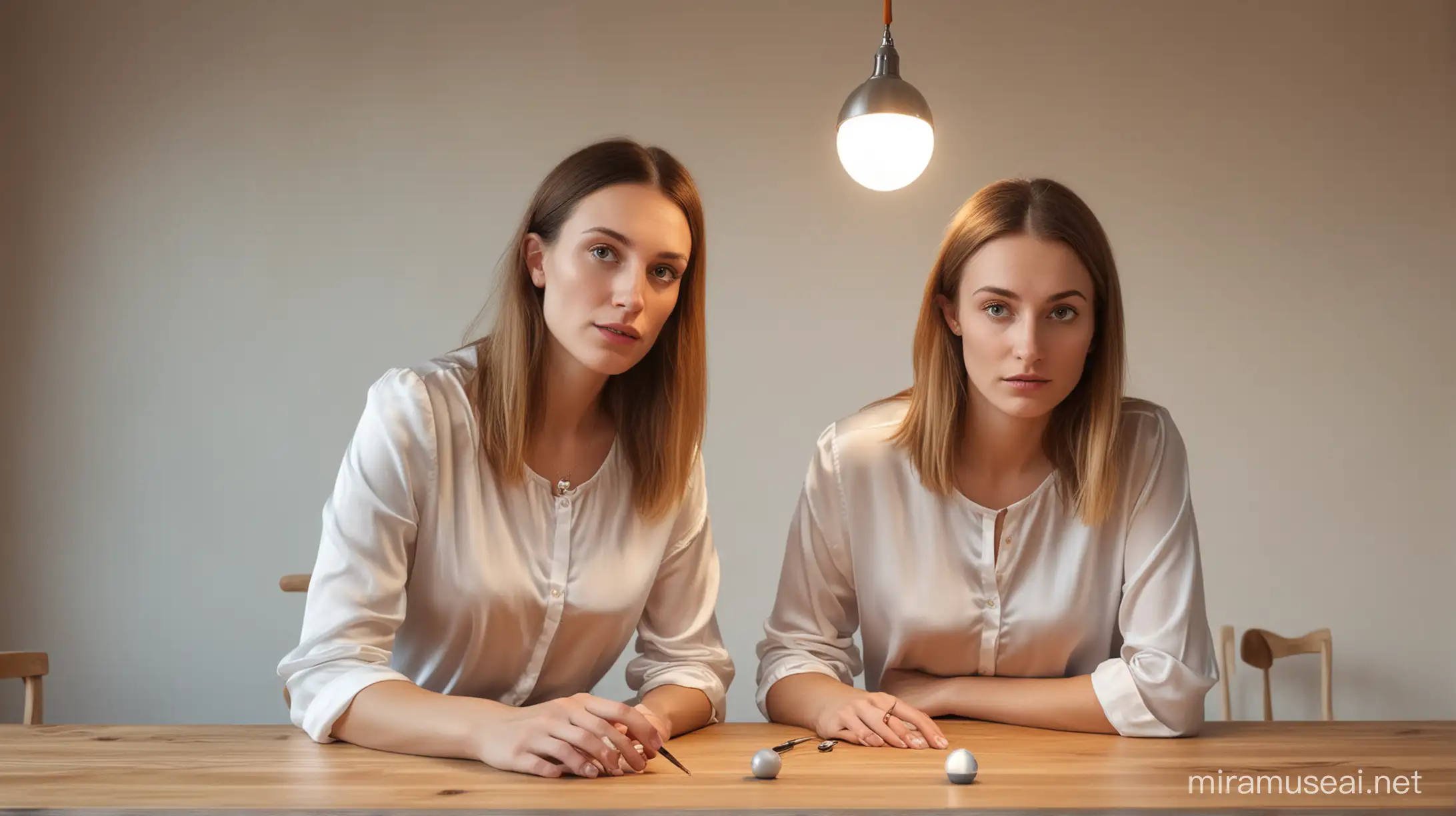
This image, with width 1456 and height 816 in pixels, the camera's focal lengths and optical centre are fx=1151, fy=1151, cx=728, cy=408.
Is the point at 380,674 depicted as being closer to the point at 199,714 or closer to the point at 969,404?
the point at 969,404

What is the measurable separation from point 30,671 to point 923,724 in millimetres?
1556

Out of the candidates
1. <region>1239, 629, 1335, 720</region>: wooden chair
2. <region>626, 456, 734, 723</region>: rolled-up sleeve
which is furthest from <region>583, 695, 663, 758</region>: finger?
<region>1239, 629, 1335, 720</region>: wooden chair

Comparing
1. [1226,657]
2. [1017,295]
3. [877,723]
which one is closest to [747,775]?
[877,723]

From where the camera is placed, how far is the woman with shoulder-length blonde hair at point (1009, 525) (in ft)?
5.30

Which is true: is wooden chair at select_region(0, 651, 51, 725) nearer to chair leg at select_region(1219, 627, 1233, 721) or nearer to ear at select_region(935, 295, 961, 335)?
ear at select_region(935, 295, 961, 335)

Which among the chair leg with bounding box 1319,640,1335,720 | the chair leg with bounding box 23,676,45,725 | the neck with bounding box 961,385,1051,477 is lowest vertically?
the chair leg with bounding box 1319,640,1335,720

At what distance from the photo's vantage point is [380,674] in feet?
4.64

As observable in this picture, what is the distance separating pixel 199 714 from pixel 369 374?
1110 millimetres

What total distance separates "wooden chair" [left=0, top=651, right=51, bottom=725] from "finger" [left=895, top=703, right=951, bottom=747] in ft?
4.77

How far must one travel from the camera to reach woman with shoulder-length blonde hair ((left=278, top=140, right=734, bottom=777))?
1.48 metres

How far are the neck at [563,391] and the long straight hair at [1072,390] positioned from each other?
48 cm

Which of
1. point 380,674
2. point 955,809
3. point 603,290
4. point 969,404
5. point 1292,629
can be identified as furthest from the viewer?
point 1292,629

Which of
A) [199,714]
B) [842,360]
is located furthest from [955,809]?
[199,714]

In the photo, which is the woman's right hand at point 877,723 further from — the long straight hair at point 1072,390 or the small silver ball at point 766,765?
the long straight hair at point 1072,390
